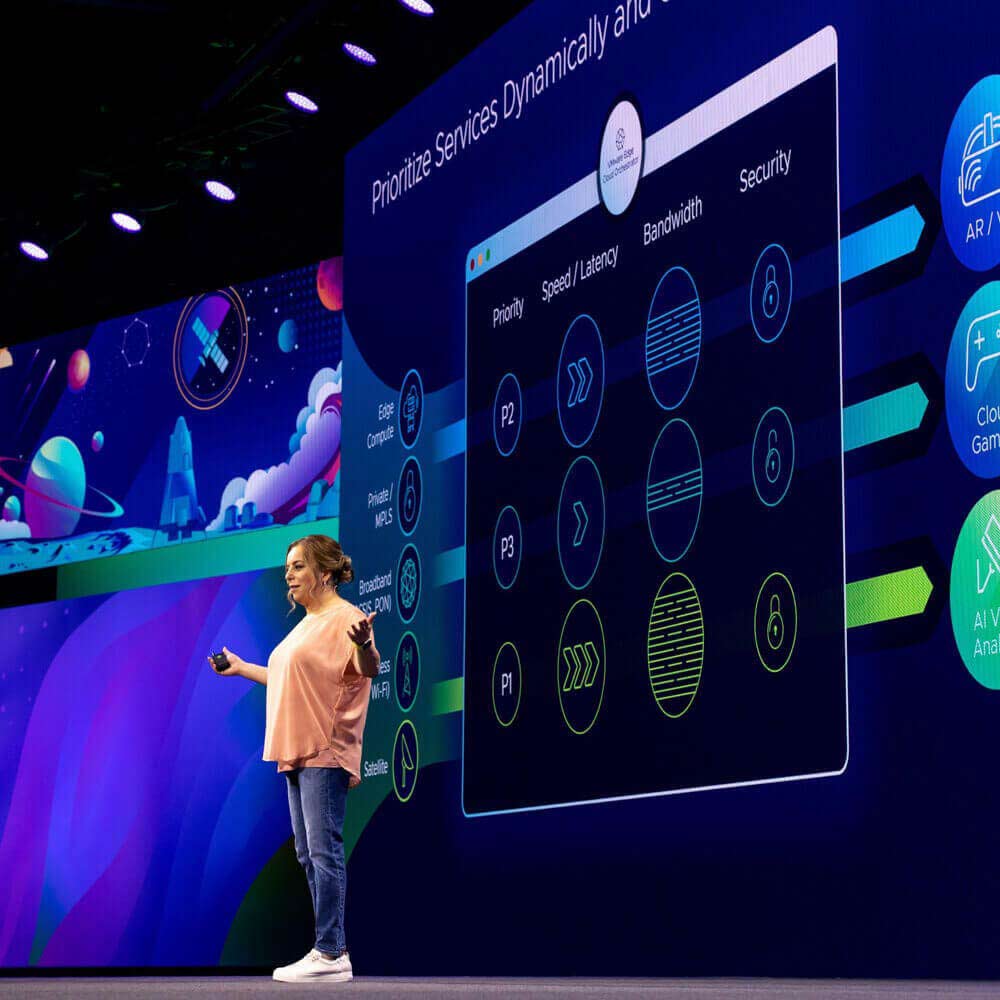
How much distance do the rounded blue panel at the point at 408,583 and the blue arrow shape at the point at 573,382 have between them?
1.12 meters

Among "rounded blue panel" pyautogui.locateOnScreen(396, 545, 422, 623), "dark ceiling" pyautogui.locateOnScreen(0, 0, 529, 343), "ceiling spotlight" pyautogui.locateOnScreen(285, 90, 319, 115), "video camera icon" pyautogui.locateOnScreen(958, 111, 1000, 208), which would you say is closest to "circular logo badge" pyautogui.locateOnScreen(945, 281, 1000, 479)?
"video camera icon" pyautogui.locateOnScreen(958, 111, 1000, 208)

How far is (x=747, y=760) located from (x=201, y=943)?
4.38 meters

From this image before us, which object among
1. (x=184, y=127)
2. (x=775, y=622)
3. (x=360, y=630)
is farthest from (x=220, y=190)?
(x=775, y=622)

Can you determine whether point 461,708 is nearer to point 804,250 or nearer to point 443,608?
point 443,608

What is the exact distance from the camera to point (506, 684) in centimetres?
590

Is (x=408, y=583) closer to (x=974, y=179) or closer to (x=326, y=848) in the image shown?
(x=326, y=848)

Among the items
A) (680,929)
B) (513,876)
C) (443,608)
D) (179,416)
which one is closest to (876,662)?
(680,929)

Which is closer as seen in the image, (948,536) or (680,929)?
(948,536)

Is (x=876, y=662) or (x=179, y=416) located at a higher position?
(x=179, y=416)

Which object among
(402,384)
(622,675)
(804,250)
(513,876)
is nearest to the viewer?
(804,250)

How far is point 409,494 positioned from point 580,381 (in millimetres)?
1226

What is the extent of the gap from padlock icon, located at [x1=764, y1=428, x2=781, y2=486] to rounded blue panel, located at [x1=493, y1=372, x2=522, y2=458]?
4.50 feet

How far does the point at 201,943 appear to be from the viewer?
8367mm

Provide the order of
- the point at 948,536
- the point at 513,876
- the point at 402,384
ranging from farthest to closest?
the point at 402,384 < the point at 513,876 < the point at 948,536
